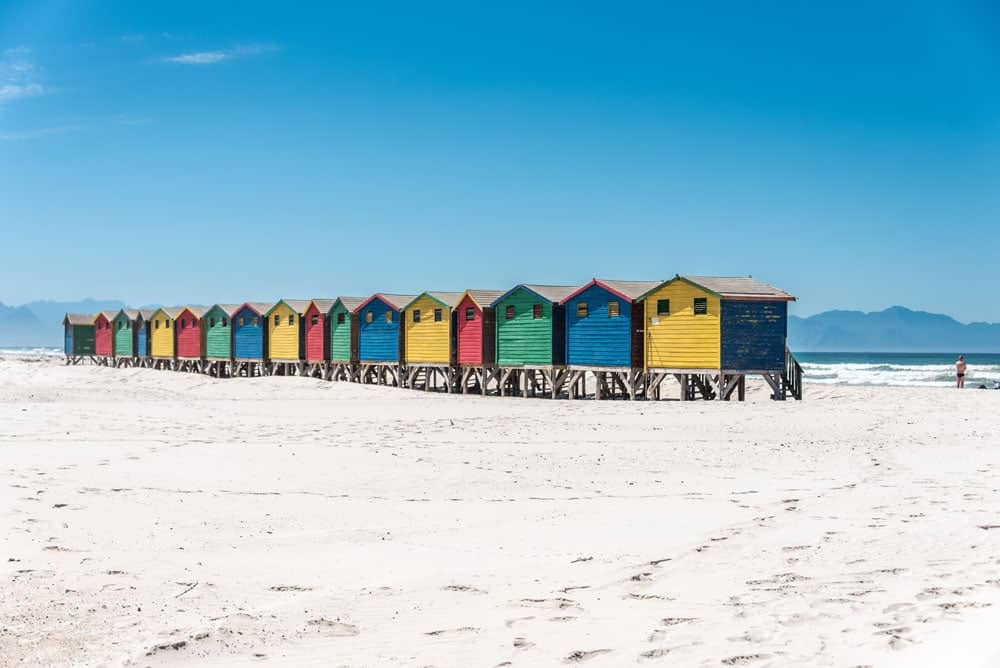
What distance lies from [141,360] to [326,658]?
210 ft

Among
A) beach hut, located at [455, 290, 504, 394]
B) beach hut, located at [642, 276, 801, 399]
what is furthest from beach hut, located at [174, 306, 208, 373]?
beach hut, located at [642, 276, 801, 399]

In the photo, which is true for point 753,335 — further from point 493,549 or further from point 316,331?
point 493,549

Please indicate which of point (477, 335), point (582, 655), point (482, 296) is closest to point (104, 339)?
point (477, 335)

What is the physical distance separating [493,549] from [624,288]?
83.1 ft

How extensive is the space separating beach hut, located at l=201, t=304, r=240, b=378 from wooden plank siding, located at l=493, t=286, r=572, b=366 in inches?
830

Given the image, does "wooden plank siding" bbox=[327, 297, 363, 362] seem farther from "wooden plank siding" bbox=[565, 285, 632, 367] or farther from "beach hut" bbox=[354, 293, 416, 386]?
"wooden plank siding" bbox=[565, 285, 632, 367]

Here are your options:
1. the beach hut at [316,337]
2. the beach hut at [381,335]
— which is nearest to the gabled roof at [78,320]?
the beach hut at [316,337]

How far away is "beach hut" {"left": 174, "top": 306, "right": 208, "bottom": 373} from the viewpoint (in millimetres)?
57062

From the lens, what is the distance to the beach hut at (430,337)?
128 feet

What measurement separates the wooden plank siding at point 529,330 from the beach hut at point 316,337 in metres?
11.7

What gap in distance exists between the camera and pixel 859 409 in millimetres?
26688

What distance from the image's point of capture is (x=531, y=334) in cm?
3609

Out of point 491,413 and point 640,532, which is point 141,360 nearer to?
point 491,413

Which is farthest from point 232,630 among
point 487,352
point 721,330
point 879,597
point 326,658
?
point 487,352
